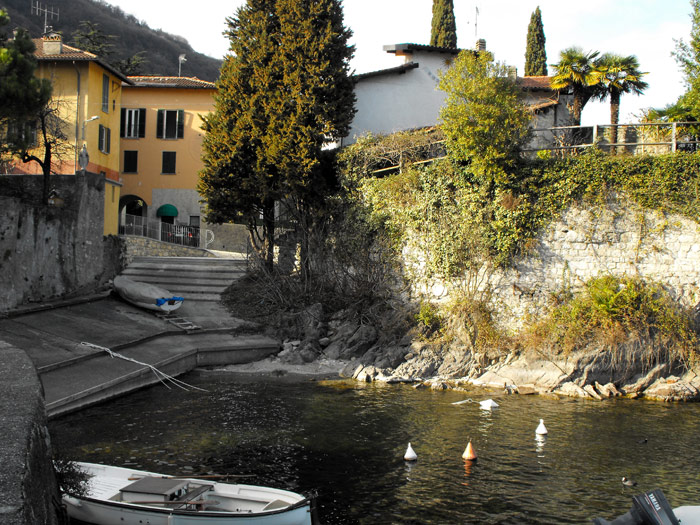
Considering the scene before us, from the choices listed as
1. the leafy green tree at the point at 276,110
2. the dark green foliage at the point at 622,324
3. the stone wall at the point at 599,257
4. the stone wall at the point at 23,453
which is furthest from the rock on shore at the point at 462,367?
the stone wall at the point at 23,453

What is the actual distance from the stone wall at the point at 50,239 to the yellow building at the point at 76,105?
7.44 metres

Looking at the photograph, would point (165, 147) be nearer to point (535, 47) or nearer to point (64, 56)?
point (64, 56)

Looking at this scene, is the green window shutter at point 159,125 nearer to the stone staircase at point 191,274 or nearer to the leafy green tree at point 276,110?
the stone staircase at point 191,274

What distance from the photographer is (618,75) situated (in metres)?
23.4

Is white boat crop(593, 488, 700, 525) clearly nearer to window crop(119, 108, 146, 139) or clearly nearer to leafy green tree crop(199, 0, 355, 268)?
leafy green tree crop(199, 0, 355, 268)

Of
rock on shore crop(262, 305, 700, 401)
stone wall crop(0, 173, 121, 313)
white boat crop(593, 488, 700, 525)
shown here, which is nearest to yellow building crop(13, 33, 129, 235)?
stone wall crop(0, 173, 121, 313)

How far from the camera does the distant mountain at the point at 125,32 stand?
70.3 metres

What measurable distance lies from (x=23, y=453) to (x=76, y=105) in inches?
1270

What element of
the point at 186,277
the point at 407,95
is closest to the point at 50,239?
the point at 186,277

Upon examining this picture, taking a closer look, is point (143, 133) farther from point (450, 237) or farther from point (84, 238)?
point (450, 237)

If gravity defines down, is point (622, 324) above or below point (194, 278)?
below

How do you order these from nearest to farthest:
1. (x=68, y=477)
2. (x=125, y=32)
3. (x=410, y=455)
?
(x=68, y=477), (x=410, y=455), (x=125, y=32)

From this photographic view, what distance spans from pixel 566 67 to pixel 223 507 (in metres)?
20.7

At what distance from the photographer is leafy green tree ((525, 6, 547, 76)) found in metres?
38.6
